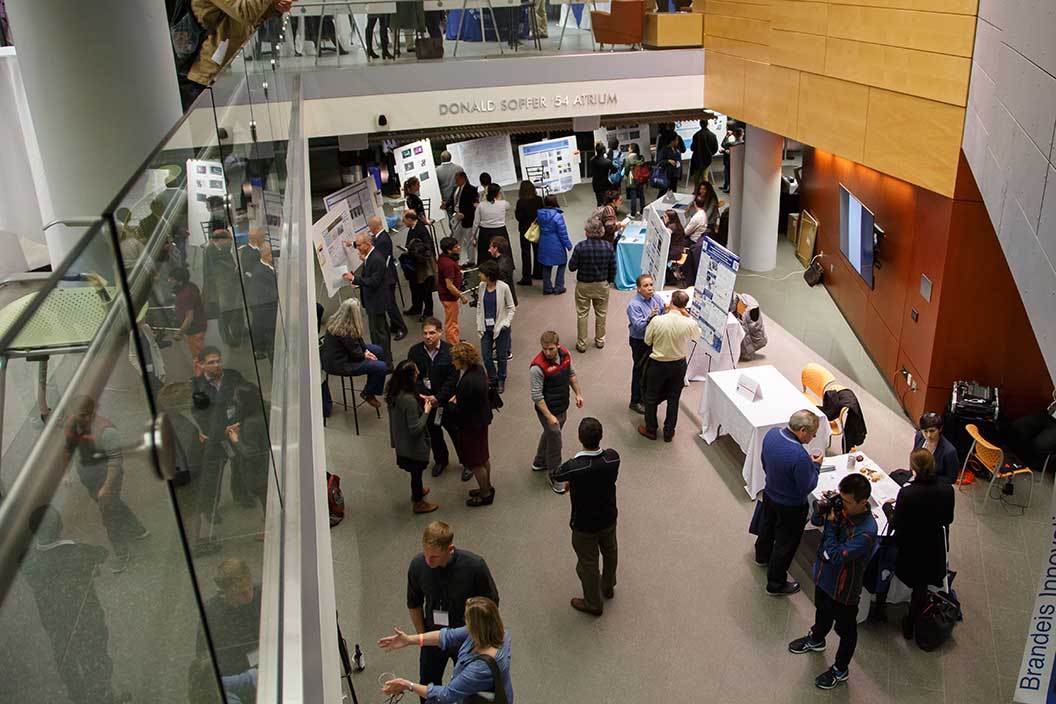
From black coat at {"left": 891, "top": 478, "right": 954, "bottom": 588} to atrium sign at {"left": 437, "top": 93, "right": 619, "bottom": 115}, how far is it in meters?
9.37

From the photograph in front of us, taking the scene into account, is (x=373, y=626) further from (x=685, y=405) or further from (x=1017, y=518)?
(x=1017, y=518)

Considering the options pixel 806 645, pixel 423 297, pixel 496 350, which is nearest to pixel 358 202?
pixel 423 297

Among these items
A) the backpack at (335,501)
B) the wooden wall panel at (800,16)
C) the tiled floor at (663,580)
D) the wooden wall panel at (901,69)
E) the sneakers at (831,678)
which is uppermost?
the wooden wall panel at (800,16)

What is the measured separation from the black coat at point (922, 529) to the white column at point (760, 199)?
26.9ft

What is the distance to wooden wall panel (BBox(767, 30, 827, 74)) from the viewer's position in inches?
382

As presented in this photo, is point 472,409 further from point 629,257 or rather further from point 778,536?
point 629,257

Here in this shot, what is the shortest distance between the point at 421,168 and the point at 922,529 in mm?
9419

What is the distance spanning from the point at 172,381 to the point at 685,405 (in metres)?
8.24

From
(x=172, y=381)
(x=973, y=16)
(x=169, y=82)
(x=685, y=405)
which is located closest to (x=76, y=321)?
(x=172, y=381)

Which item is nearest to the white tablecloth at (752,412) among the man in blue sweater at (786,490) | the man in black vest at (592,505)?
the man in blue sweater at (786,490)

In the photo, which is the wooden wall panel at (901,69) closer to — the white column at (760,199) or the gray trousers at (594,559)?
the white column at (760,199)

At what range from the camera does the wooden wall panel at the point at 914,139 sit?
284 inches

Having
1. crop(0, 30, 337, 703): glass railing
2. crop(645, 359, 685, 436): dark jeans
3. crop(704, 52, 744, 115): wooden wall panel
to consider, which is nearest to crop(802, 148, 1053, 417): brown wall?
crop(645, 359, 685, 436): dark jeans

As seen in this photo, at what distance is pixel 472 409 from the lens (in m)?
7.18
